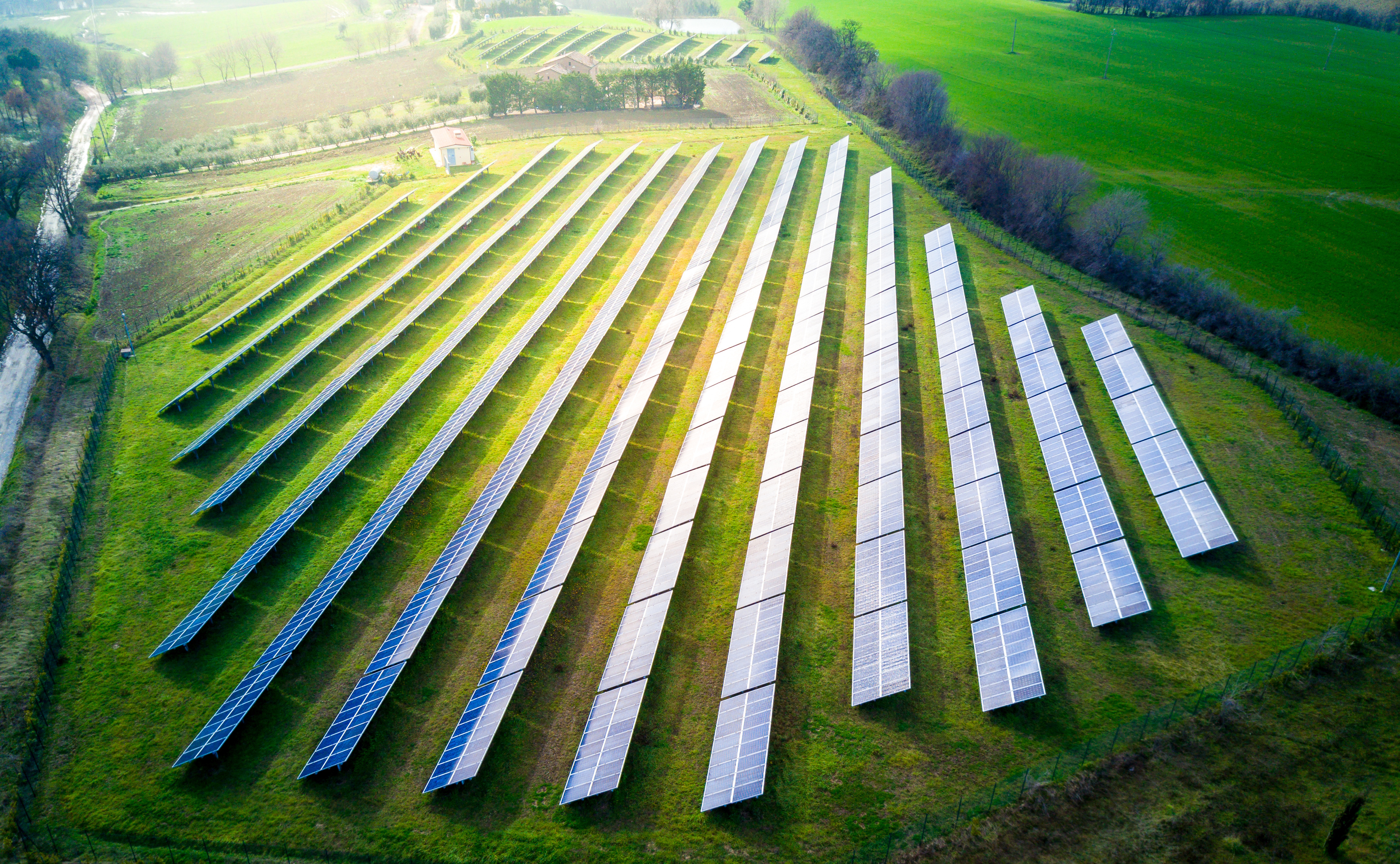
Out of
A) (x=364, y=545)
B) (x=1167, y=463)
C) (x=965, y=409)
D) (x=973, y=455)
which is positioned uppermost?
(x=965, y=409)

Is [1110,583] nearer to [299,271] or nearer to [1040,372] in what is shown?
[1040,372]

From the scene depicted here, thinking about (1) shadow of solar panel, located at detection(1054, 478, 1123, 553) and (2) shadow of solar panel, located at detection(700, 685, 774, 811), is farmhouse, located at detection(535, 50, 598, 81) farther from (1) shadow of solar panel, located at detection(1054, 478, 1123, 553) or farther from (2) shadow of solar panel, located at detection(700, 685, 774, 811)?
(2) shadow of solar panel, located at detection(700, 685, 774, 811)

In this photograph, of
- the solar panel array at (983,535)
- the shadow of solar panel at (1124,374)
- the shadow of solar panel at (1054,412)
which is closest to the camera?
the solar panel array at (983,535)

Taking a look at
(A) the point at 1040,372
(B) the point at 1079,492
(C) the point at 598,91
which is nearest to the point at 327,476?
(B) the point at 1079,492

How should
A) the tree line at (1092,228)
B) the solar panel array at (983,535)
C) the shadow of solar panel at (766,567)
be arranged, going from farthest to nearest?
the tree line at (1092,228) → the shadow of solar panel at (766,567) → the solar panel array at (983,535)

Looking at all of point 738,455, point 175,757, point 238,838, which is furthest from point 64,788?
point 738,455

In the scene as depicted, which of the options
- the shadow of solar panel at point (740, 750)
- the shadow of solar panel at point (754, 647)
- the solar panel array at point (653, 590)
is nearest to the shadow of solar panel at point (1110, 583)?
the shadow of solar panel at point (754, 647)

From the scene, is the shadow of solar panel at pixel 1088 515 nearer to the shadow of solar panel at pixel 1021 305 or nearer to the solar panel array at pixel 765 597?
the solar panel array at pixel 765 597
